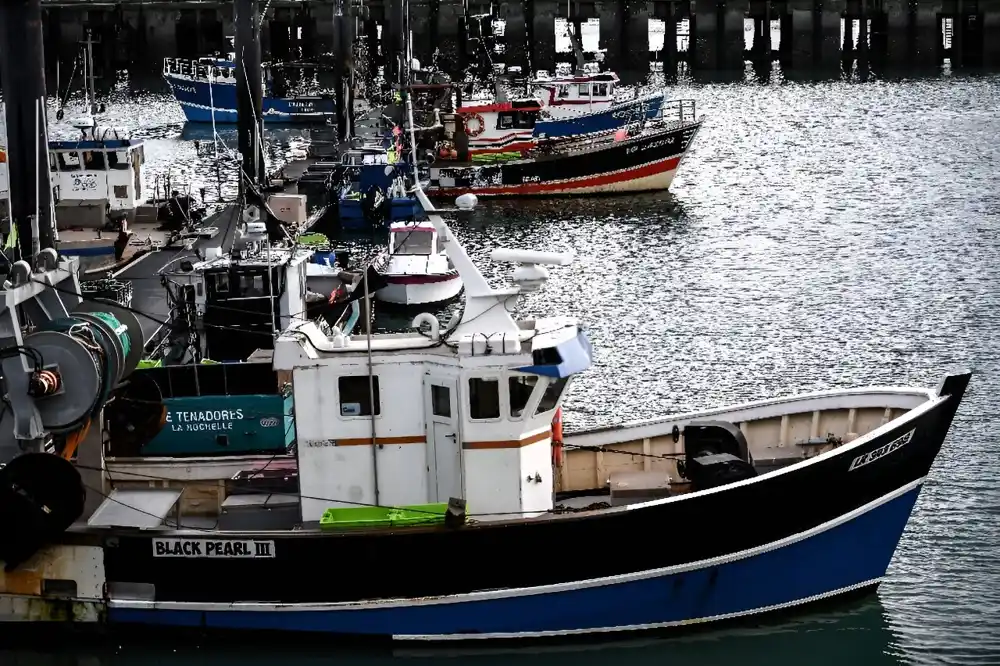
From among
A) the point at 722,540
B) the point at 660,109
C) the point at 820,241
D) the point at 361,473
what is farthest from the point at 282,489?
the point at 660,109

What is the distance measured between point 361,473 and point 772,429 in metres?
5.44

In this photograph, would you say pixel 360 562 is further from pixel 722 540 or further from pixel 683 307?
pixel 683 307

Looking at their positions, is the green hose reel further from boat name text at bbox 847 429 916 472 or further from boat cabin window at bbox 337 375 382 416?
boat name text at bbox 847 429 916 472

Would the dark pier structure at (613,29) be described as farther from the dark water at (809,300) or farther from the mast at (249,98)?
the mast at (249,98)

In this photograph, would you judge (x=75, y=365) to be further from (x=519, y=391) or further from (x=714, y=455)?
(x=714, y=455)

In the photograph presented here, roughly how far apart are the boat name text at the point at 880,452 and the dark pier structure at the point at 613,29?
73.6 meters

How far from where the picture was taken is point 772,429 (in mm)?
19297

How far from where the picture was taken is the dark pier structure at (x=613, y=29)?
297ft

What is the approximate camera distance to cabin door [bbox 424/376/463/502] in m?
16.8

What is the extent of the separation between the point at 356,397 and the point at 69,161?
28.0 m

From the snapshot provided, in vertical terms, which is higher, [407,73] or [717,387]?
[407,73]

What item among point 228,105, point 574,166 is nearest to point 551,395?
point 574,166

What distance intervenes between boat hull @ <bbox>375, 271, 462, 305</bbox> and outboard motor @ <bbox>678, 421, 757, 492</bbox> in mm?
18227

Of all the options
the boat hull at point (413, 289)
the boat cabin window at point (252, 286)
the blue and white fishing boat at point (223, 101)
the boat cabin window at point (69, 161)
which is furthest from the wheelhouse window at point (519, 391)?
the blue and white fishing boat at point (223, 101)
